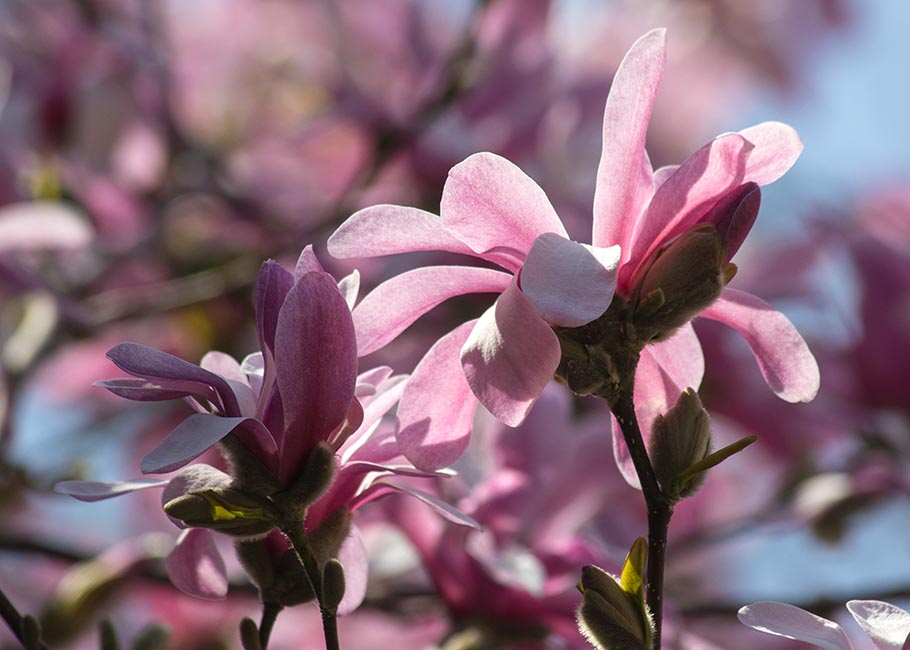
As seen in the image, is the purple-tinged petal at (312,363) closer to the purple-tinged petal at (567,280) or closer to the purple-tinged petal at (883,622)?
the purple-tinged petal at (567,280)

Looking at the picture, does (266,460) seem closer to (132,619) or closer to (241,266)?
(241,266)

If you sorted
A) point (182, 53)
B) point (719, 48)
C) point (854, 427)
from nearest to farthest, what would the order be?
point (854, 427), point (182, 53), point (719, 48)

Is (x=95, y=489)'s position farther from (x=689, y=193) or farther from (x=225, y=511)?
(x=689, y=193)

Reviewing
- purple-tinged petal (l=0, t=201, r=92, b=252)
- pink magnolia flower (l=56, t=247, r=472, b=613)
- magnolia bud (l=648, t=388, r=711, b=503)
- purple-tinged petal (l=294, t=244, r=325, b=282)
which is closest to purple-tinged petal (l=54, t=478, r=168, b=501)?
pink magnolia flower (l=56, t=247, r=472, b=613)

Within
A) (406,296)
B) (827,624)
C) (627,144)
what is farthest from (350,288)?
(827,624)

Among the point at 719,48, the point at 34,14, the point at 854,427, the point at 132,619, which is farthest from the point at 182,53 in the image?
the point at 854,427
